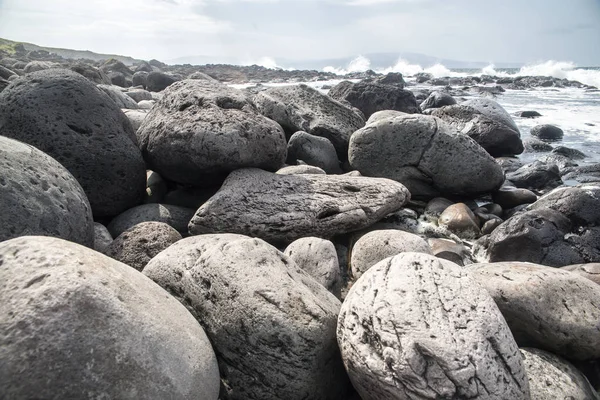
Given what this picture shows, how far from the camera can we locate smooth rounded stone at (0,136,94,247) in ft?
9.55

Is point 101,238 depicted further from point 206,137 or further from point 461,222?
point 461,222

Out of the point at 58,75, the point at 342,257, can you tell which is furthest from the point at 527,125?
the point at 58,75

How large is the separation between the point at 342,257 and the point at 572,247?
265cm

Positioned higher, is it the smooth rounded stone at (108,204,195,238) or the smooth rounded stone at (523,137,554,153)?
the smooth rounded stone at (108,204,195,238)

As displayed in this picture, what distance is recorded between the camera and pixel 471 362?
2.12m

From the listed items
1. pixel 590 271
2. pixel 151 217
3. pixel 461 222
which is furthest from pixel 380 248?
pixel 151 217

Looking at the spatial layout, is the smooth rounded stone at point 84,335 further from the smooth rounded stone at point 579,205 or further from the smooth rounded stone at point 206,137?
the smooth rounded stone at point 579,205

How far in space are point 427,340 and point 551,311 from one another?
1366 millimetres

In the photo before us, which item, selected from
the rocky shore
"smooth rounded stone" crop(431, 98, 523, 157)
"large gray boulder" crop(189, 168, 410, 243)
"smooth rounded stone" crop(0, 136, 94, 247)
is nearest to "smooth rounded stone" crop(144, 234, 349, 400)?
the rocky shore

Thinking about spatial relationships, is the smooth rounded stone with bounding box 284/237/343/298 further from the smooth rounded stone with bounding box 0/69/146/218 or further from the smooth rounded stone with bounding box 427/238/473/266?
the smooth rounded stone with bounding box 0/69/146/218

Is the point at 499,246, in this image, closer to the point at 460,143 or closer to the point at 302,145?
the point at 460,143

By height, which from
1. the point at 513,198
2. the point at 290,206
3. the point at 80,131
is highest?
the point at 80,131

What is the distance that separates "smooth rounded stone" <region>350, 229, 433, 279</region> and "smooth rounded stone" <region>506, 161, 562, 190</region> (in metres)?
4.93

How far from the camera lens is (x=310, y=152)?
7012 millimetres
